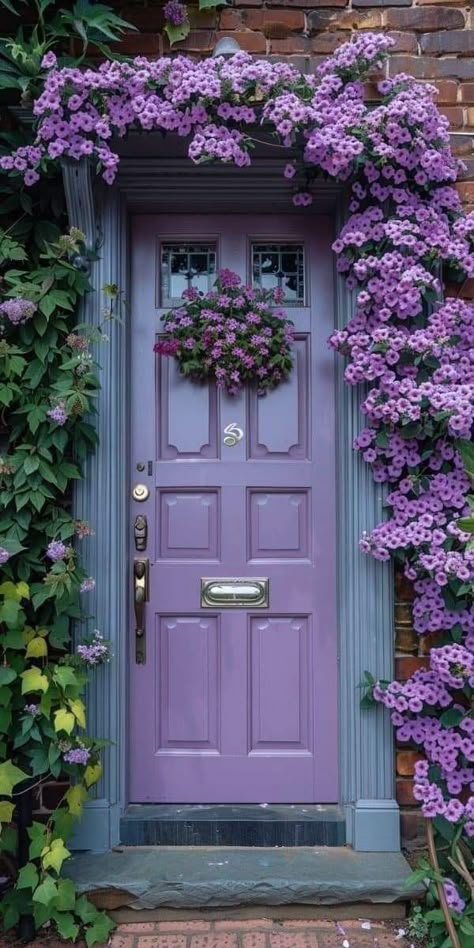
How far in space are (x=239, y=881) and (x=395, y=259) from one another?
2057mm

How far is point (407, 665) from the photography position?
2.52 metres

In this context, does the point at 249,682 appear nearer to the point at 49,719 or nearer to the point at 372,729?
the point at 372,729

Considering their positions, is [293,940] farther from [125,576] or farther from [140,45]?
[140,45]

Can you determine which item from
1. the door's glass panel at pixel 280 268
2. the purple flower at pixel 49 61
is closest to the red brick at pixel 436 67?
the door's glass panel at pixel 280 268

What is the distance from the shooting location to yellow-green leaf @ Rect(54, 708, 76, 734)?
213 cm

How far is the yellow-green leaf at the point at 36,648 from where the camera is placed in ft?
7.30

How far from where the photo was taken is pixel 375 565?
2533 millimetres

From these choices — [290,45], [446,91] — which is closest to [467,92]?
[446,91]

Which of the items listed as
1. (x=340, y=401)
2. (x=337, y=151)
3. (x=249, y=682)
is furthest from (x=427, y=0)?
(x=249, y=682)

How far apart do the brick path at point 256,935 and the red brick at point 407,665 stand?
0.77 m

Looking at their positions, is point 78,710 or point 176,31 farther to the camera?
point 176,31

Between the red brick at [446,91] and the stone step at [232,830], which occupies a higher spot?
the red brick at [446,91]

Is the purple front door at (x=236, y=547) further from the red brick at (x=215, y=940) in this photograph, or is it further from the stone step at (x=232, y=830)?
the red brick at (x=215, y=940)

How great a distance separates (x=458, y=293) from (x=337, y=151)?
0.67m
